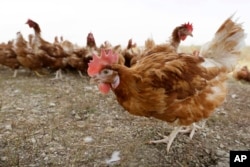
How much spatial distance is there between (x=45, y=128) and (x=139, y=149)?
1083 mm

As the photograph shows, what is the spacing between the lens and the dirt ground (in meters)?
3.68

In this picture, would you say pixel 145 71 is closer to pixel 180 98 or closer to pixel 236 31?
pixel 180 98

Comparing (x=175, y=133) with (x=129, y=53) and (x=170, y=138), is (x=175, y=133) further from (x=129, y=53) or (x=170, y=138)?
(x=129, y=53)

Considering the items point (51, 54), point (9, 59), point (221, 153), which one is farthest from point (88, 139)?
point (9, 59)

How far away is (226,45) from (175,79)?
79 cm

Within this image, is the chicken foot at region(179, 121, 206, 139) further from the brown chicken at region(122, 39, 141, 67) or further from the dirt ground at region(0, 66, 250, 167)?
the brown chicken at region(122, 39, 141, 67)

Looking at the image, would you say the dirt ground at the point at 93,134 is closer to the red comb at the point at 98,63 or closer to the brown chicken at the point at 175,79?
the brown chicken at the point at 175,79

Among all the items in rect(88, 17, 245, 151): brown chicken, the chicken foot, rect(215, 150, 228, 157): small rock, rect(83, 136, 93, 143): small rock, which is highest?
rect(88, 17, 245, 151): brown chicken

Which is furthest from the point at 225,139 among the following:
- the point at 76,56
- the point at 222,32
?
the point at 76,56

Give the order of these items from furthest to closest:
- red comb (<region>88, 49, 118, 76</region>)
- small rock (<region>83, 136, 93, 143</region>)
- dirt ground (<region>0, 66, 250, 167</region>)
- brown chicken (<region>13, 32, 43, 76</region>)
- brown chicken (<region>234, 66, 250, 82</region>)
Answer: brown chicken (<region>234, 66, 250, 82</region>)
brown chicken (<region>13, 32, 43, 76</region>)
small rock (<region>83, 136, 93, 143</region>)
dirt ground (<region>0, 66, 250, 167</region>)
red comb (<region>88, 49, 118, 76</region>)

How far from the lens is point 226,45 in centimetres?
389

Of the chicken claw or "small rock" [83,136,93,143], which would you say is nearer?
the chicken claw

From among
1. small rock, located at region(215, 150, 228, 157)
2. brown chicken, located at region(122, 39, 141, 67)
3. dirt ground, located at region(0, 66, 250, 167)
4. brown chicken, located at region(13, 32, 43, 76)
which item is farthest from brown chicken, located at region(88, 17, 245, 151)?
brown chicken, located at region(13, 32, 43, 76)

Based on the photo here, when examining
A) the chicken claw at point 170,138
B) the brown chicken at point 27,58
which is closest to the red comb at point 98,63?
the chicken claw at point 170,138
